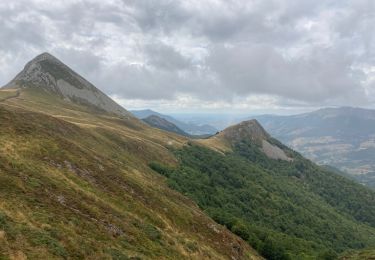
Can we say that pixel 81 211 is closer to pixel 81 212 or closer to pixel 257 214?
pixel 81 212

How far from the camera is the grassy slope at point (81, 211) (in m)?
35.4

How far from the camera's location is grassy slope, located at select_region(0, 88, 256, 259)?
3537cm

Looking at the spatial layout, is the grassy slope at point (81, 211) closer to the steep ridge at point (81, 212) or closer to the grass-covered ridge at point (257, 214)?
the steep ridge at point (81, 212)

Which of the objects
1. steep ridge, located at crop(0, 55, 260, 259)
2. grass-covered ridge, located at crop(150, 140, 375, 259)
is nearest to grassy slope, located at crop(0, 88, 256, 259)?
steep ridge, located at crop(0, 55, 260, 259)

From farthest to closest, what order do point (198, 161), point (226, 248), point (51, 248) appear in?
point (198, 161)
point (226, 248)
point (51, 248)

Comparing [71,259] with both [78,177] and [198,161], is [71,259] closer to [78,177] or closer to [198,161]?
[78,177]

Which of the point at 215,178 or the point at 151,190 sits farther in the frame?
the point at 215,178

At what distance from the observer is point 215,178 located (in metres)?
180

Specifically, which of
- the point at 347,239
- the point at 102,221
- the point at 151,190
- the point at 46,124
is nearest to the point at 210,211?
the point at 151,190

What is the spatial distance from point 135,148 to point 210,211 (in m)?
42.9

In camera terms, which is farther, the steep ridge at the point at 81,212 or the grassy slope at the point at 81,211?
the grassy slope at the point at 81,211

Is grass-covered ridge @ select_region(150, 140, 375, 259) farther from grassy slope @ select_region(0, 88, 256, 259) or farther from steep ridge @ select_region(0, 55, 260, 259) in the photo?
grassy slope @ select_region(0, 88, 256, 259)

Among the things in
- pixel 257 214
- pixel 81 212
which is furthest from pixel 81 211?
pixel 257 214

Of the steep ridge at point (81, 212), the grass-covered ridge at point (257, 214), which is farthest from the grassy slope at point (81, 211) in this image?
the grass-covered ridge at point (257, 214)
